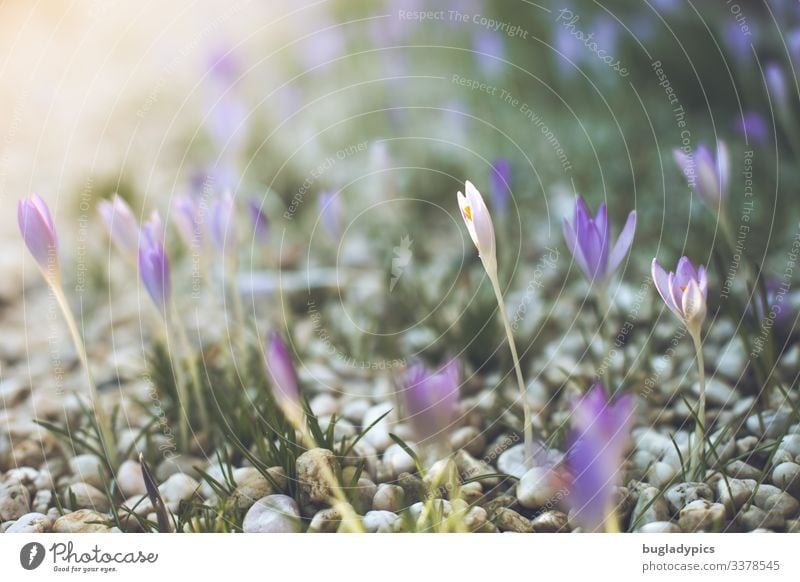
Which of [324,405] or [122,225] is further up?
[122,225]

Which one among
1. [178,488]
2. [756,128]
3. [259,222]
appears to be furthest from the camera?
[756,128]

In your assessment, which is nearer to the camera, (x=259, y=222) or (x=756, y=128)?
(x=259, y=222)

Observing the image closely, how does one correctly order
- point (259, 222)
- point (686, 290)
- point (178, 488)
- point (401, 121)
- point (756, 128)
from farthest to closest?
1. point (401, 121)
2. point (756, 128)
3. point (259, 222)
4. point (178, 488)
5. point (686, 290)

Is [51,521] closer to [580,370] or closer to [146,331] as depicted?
[146,331]

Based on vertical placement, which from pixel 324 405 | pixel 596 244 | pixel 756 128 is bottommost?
pixel 324 405

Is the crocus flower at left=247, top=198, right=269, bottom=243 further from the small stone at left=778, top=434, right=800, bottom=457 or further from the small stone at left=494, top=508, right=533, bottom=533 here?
the small stone at left=778, top=434, right=800, bottom=457

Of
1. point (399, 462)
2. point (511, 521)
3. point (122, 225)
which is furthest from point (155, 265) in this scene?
point (511, 521)

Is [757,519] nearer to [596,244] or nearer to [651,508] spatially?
[651,508]
